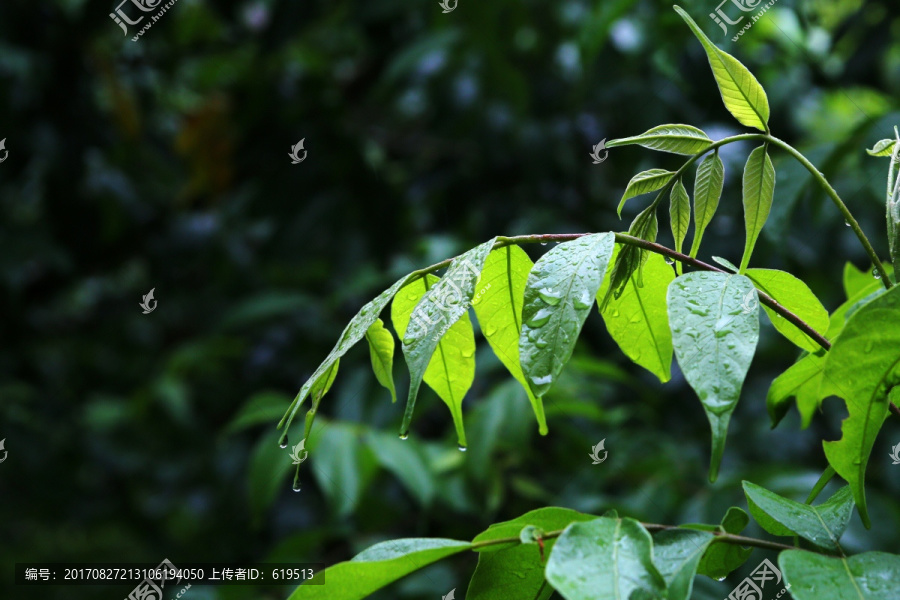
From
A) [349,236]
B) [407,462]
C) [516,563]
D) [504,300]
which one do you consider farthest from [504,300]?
[349,236]

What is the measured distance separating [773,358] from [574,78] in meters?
0.62

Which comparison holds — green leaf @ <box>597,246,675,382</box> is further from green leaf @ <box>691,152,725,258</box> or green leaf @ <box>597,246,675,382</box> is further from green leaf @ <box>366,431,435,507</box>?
green leaf @ <box>366,431,435,507</box>

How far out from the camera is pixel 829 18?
4.19 ft

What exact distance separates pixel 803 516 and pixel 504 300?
0.48 ft

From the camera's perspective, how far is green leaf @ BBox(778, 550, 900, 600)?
0.23 m

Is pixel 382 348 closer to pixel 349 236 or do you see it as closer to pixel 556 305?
pixel 556 305

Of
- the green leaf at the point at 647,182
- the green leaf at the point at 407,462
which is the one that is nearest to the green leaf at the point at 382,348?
the green leaf at the point at 647,182

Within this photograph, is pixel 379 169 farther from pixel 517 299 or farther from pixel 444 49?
pixel 517 299

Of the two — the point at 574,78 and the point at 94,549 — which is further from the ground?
the point at 574,78

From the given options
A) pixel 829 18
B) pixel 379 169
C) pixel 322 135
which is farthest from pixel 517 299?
pixel 829 18

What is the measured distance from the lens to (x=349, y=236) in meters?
1.20

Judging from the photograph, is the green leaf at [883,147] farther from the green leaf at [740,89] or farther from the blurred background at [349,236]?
the blurred background at [349,236]

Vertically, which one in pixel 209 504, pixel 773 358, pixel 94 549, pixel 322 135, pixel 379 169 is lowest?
pixel 94 549

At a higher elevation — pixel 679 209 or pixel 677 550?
pixel 679 209
